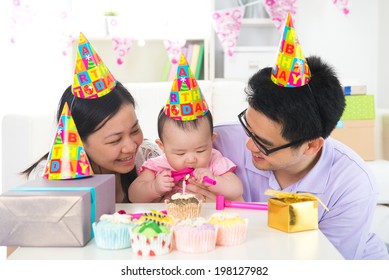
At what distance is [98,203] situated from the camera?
3.37 ft

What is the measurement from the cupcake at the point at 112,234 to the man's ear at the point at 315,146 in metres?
0.74

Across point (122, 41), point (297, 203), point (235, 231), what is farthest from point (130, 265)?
point (122, 41)

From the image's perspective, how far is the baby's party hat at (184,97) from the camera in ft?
5.14

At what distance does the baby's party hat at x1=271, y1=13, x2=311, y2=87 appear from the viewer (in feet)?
4.51

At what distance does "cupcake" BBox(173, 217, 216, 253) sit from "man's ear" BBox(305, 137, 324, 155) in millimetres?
687

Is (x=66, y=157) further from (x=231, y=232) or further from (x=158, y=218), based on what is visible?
(x=231, y=232)

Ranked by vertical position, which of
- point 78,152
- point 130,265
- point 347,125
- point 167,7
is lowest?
point 347,125

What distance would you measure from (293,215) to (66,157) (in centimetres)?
47

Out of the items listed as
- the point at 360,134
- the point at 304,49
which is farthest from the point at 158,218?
the point at 304,49

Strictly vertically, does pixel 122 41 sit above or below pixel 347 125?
above

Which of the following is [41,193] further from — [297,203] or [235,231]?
[297,203]

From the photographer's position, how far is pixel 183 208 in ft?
3.64

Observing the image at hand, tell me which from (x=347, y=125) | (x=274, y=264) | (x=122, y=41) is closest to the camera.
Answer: (x=274, y=264)

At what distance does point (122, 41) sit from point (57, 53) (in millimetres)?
474
